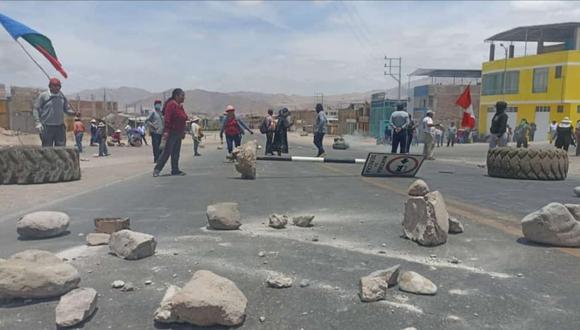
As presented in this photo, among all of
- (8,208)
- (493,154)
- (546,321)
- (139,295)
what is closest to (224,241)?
(139,295)

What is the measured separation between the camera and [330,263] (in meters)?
4.63

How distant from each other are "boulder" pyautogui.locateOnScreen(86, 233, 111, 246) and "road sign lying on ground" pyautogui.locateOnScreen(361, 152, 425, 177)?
7.68 meters

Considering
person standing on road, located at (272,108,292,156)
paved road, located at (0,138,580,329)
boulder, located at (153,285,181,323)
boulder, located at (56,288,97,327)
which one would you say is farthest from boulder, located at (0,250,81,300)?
person standing on road, located at (272,108,292,156)

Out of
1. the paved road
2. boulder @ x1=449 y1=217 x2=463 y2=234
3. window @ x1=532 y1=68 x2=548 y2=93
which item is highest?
window @ x1=532 y1=68 x2=548 y2=93

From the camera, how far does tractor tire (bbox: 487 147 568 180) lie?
471 inches

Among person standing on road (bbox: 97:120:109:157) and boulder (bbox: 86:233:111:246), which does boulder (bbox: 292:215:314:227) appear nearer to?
boulder (bbox: 86:233:111:246)

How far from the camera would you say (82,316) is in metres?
3.35

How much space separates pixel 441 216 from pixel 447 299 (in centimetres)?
166

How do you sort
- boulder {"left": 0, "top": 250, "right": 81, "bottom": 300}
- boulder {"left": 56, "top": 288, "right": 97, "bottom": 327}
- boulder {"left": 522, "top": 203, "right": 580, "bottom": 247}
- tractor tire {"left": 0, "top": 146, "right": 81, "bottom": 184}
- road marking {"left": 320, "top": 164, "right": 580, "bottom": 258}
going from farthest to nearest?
tractor tire {"left": 0, "top": 146, "right": 81, "bottom": 184}, road marking {"left": 320, "top": 164, "right": 580, "bottom": 258}, boulder {"left": 522, "top": 203, "right": 580, "bottom": 247}, boulder {"left": 0, "top": 250, "right": 81, "bottom": 300}, boulder {"left": 56, "top": 288, "right": 97, "bottom": 327}

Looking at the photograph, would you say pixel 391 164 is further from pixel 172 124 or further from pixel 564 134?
pixel 564 134

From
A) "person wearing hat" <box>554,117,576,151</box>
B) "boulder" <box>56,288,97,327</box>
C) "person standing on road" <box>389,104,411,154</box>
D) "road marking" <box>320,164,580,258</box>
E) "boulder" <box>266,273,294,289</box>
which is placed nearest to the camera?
"boulder" <box>56,288,97,327</box>

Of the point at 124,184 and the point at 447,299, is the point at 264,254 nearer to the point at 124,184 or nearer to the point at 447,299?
the point at 447,299

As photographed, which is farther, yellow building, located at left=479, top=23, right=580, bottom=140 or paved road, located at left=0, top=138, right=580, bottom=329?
yellow building, located at left=479, top=23, right=580, bottom=140

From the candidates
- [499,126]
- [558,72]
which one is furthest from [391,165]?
[558,72]
